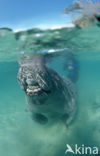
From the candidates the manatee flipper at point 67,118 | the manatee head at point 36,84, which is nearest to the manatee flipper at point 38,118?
the manatee flipper at point 67,118

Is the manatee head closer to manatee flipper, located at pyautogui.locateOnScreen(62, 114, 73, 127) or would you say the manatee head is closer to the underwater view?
the underwater view

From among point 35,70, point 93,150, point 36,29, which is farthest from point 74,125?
point 36,29

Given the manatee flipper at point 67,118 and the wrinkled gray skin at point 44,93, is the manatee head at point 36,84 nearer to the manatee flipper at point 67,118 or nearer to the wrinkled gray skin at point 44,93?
the wrinkled gray skin at point 44,93

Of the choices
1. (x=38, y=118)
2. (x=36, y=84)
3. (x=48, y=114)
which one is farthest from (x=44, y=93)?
(x=48, y=114)

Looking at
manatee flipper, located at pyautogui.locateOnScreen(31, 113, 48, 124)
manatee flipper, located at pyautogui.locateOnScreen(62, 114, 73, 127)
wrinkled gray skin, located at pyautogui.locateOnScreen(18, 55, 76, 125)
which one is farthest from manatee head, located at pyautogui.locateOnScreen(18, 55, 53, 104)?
manatee flipper, located at pyautogui.locateOnScreen(62, 114, 73, 127)

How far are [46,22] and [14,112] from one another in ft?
35.7

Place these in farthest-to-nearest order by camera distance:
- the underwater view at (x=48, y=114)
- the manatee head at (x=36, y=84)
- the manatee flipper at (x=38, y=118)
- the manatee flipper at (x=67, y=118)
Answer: the manatee flipper at (x=67, y=118), the manatee flipper at (x=38, y=118), the underwater view at (x=48, y=114), the manatee head at (x=36, y=84)

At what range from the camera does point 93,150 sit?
25.5 feet

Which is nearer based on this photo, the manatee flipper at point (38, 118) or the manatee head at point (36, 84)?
the manatee head at point (36, 84)

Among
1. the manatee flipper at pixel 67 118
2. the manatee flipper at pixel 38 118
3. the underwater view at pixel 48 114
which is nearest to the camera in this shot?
the underwater view at pixel 48 114

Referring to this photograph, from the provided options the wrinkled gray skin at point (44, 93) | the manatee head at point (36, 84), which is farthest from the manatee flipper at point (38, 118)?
the manatee head at point (36, 84)

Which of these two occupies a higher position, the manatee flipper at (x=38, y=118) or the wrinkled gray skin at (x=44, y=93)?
the wrinkled gray skin at (x=44, y=93)

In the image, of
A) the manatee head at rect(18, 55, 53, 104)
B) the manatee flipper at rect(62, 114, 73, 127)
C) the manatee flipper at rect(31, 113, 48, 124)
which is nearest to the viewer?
the manatee head at rect(18, 55, 53, 104)

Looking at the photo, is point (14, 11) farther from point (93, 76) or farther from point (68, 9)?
point (93, 76)
